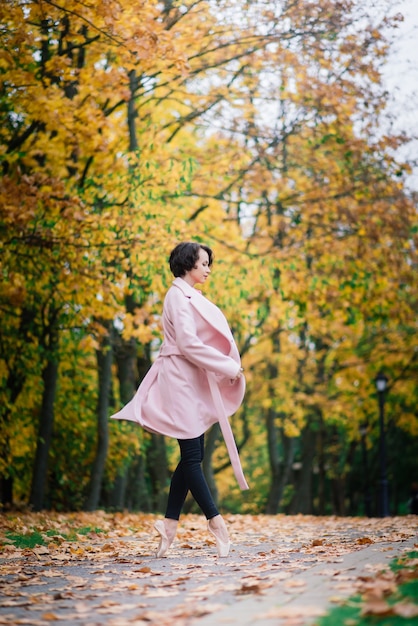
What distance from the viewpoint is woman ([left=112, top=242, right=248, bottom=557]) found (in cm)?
633

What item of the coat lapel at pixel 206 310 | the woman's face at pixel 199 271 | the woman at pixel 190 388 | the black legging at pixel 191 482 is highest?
the woman's face at pixel 199 271

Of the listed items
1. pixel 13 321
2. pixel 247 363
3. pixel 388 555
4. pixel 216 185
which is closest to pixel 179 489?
pixel 388 555

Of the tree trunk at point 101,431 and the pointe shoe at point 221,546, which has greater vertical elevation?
the tree trunk at point 101,431

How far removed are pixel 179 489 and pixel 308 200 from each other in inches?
454

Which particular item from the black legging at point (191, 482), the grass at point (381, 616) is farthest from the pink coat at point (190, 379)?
the grass at point (381, 616)

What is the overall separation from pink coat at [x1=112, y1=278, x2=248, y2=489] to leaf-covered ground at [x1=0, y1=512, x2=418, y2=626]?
91 cm

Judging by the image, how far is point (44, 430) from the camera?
48.6 feet

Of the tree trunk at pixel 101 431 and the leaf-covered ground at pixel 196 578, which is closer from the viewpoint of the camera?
the leaf-covered ground at pixel 196 578

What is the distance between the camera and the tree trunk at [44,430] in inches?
575

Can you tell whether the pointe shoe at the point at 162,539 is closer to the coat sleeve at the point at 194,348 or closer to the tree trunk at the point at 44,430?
the coat sleeve at the point at 194,348

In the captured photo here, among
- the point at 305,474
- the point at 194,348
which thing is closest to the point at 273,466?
the point at 305,474

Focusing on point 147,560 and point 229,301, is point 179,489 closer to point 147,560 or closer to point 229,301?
point 147,560

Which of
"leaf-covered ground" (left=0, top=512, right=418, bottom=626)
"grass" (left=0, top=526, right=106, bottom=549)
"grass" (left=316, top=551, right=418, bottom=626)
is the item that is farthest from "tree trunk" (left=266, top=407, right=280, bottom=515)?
"grass" (left=316, top=551, right=418, bottom=626)

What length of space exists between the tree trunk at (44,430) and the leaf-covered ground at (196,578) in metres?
6.09
